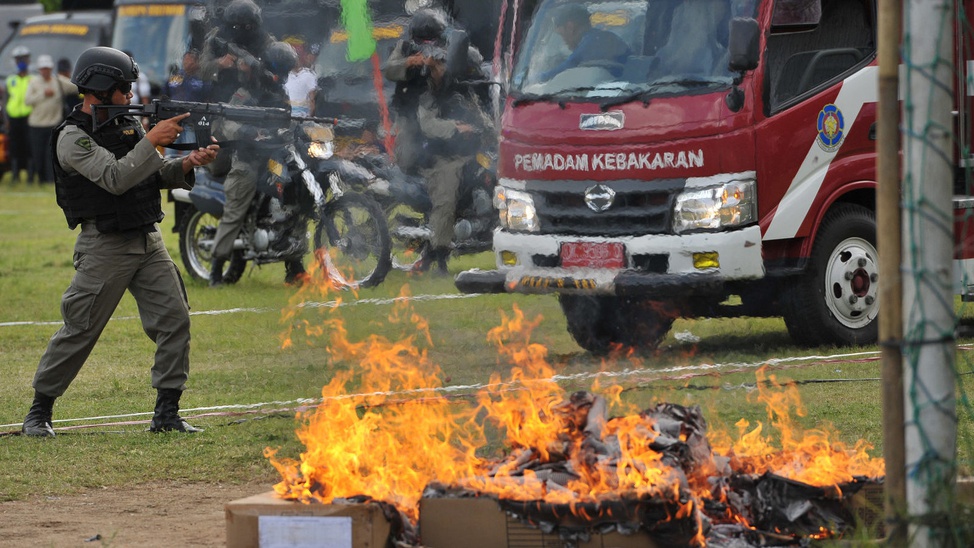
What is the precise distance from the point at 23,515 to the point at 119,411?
232 centimetres

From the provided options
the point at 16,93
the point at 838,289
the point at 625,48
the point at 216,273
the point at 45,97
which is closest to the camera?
the point at 625,48

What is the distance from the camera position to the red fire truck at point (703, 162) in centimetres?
918

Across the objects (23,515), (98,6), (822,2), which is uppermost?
(98,6)

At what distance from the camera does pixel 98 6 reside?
35.2 meters

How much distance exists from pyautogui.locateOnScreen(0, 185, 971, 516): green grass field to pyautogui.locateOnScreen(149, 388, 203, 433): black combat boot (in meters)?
0.10

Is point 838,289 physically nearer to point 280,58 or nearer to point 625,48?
point 625,48

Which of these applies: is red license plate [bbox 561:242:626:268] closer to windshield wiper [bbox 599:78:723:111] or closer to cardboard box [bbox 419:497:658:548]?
windshield wiper [bbox 599:78:723:111]

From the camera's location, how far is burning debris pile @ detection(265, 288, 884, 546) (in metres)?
4.91

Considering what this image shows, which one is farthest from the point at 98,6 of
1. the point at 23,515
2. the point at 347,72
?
the point at 23,515

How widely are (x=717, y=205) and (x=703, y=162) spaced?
282 mm

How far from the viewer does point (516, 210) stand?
9.88m

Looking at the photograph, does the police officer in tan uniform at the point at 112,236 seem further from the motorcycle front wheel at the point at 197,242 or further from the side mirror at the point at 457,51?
the motorcycle front wheel at the point at 197,242

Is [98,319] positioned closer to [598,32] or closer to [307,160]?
[598,32]

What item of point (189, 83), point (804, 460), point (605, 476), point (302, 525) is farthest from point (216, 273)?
point (605, 476)
